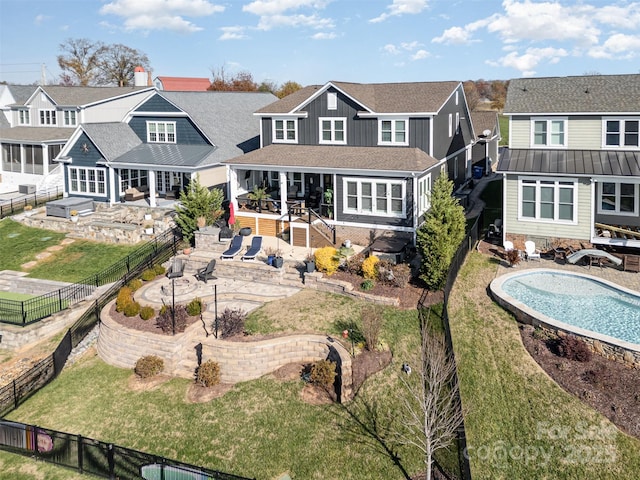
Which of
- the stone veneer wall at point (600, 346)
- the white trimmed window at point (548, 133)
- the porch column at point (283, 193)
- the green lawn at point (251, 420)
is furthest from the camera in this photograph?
the porch column at point (283, 193)

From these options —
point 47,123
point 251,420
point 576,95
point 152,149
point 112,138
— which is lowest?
point 251,420

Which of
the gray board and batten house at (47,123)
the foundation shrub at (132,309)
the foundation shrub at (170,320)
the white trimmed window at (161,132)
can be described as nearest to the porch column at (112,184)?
the white trimmed window at (161,132)

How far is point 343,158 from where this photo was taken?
1179 inches

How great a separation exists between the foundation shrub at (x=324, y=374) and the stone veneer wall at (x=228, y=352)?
29 centimetres

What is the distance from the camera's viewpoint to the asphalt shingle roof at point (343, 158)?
2805 centimetres

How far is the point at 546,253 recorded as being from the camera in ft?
86.0

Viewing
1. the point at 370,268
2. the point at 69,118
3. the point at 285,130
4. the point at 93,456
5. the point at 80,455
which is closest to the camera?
the point at 93,456

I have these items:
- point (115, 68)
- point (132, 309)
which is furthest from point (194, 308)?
point (115, 68)

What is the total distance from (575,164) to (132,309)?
21.1 metres

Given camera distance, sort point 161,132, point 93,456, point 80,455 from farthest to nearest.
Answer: point 161,132 → point 80,455 → point 93,456

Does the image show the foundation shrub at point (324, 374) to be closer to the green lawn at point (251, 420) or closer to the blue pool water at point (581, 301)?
the green lawn at point (251, 420)

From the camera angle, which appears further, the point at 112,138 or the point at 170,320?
the point at 112,138

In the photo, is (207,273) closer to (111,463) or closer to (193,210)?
(193,210)

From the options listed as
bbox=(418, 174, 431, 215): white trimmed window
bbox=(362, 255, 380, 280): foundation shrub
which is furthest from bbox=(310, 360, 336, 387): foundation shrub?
bbox=(418, 174, 431, 215): white trimmed window
